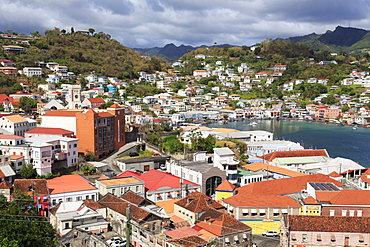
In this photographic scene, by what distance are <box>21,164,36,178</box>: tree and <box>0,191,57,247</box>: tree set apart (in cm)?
398

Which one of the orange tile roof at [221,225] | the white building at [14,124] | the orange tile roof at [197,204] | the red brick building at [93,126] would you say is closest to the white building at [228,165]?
the orange tile roof at [197,204]

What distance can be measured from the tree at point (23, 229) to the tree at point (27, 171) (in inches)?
157

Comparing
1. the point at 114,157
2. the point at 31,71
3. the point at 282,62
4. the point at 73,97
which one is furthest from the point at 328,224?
the point at 282,62

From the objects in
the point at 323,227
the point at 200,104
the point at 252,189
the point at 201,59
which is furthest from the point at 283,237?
the point at 201,59

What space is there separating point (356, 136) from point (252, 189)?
2687 cm

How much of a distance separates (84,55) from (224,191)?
145 feet

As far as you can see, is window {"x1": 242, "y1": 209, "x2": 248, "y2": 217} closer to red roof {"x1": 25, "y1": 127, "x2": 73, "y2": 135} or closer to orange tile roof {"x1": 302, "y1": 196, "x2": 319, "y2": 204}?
orange tile roof {"x1": 302, "y1": 196, "x2": 319, "y2": 204}

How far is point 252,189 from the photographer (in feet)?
45.0

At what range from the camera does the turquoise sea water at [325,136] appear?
28109mm

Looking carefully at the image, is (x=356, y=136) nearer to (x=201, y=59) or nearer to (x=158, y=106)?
(x=158, y=106)

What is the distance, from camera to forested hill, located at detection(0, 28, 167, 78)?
46.3m

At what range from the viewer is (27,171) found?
13578 mm

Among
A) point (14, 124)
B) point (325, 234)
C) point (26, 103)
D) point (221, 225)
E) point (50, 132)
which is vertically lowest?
point (325, 234)

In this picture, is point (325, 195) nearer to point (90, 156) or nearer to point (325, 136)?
point (90, 156)
